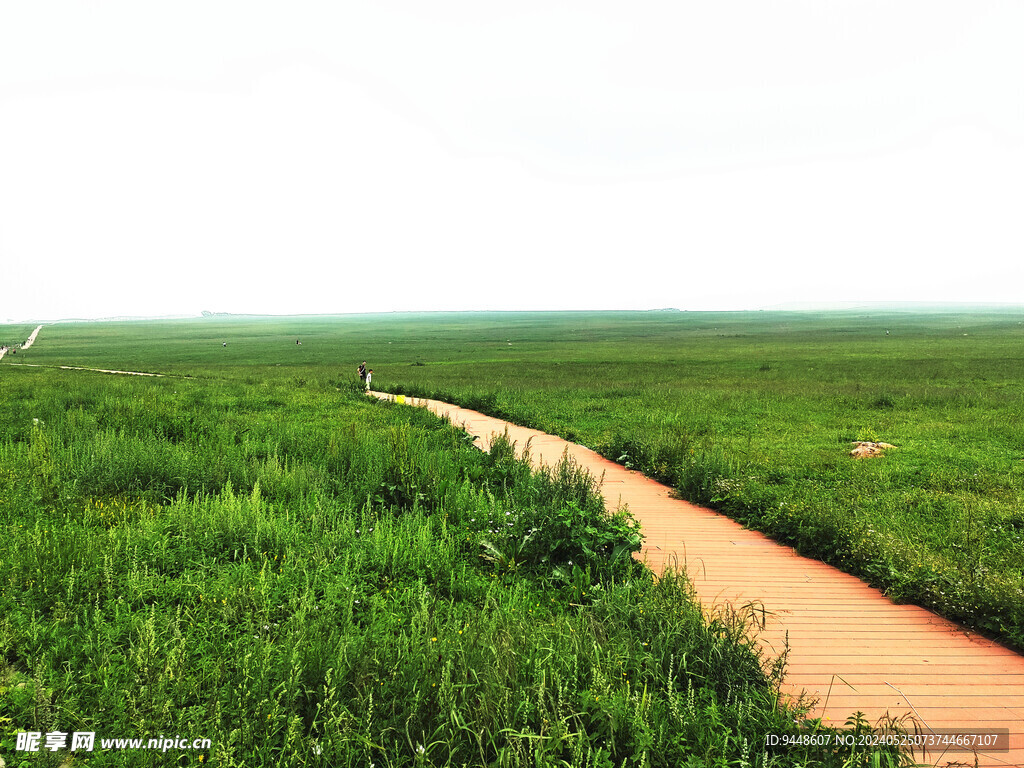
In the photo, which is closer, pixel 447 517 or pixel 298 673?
pixel 298 673

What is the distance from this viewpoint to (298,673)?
3.45m

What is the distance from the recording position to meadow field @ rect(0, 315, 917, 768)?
317 cm

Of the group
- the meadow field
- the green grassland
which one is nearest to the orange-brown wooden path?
the green grassland

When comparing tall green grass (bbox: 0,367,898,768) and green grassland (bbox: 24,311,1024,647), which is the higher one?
tall green grass (bbox: 0,367,898,768)

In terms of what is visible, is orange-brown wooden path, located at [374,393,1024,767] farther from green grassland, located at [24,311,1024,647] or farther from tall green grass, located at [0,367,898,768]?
→ tall green grass, located at [0,367,898,768]

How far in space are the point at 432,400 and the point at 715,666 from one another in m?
18.1

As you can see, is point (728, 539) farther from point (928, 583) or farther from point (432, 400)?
point (432, 400)

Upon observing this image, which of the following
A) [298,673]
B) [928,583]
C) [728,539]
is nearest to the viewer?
[298,673]

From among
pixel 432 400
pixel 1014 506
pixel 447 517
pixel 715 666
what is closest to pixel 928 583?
pixel 715 666

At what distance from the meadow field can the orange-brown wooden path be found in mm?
548

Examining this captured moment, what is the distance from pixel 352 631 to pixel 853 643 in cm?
422

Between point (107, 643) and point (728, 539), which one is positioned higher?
point (107, 643)

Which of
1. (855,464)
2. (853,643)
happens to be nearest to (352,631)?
(853,643)

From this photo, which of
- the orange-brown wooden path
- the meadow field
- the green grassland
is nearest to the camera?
the meadow field
